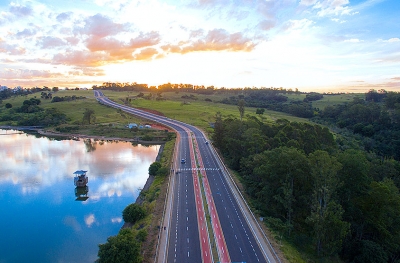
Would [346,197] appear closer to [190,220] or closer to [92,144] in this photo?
[190,220]

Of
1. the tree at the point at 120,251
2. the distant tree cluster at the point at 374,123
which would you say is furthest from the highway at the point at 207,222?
the distant tree cluster at the point at 374,123

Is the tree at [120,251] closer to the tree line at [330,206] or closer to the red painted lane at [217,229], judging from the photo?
the red painted lane at [217,229]

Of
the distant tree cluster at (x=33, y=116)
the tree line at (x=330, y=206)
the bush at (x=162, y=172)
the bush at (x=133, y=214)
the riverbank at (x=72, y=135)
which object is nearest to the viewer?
the tree line at (x=330, y=206)

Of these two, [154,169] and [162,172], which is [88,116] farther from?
[162,172]

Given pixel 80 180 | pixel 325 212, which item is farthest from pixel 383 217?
pixel 80 180

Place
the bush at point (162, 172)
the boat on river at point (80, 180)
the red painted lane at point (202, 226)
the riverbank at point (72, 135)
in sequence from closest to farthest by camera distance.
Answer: the red painted lane at point (202, 226) < the boat on river at point (80, 180) < the bush at point (162, 172) < the riverbank at point (72, 135)

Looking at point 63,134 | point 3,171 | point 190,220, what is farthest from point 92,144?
point 190,220

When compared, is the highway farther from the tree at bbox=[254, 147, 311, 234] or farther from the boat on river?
the boat on river
